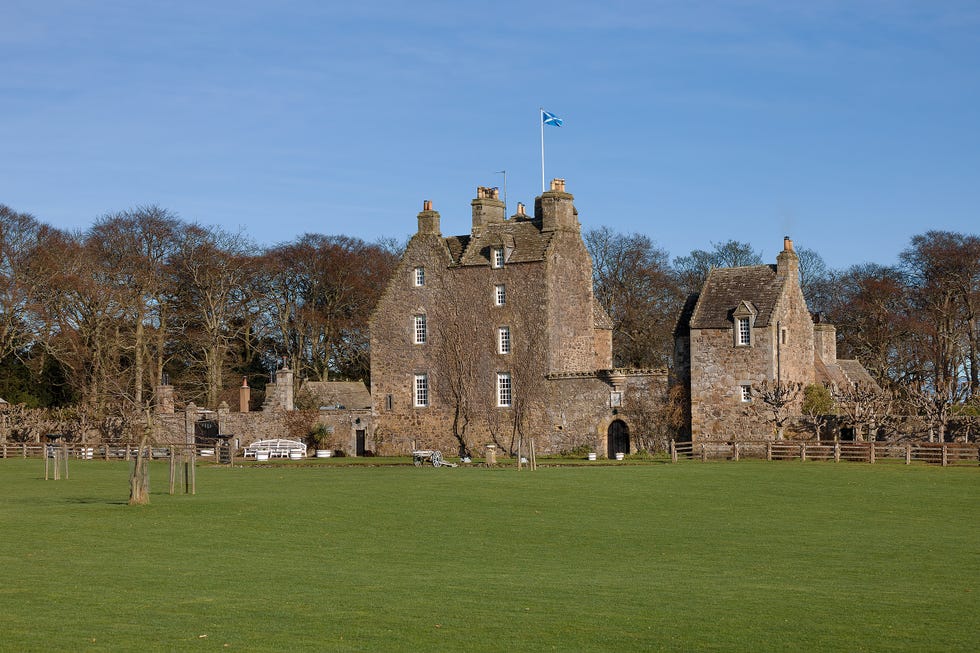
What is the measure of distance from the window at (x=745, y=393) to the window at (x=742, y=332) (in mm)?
1629

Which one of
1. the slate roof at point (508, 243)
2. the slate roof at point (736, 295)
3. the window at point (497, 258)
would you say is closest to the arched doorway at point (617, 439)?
the slate roof at point (736, 295)

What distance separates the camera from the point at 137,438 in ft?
200

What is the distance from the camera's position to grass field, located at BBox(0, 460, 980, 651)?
1409 centimetres

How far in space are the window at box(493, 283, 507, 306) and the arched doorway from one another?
738cm

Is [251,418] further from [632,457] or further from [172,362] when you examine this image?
[632,457]

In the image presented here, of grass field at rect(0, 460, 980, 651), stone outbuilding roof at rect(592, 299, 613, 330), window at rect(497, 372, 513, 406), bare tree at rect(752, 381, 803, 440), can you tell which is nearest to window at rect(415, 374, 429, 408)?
window at rect(497, 372, 513, 406)

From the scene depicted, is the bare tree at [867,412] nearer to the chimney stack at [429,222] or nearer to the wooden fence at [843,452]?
the wooden fence at [843,452]

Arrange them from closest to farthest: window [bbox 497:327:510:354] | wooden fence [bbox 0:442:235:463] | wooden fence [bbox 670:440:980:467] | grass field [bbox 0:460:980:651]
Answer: grass field [bbox 0:460:980:651], wooden fence [bbox 670:440:980:467], wooden fence [bbox 0:442:235:463], window [bbox 497:327:510:354]

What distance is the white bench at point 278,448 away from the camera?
60.5m

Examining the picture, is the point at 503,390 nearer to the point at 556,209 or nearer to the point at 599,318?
the point at 599,318

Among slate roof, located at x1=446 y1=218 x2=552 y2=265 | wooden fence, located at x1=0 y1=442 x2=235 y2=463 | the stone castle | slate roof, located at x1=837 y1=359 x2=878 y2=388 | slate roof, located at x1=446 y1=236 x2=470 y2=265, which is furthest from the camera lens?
slate roof, located at x1=837 y1=359 x2=878 y2=388

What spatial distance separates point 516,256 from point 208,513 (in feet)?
106

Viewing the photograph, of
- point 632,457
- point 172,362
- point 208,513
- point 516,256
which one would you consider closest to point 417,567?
point 208,513

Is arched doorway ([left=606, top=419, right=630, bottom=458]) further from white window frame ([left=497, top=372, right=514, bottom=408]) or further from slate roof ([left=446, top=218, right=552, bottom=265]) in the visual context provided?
slate roof ([left=446, top=218, right=552, bottom=265])
